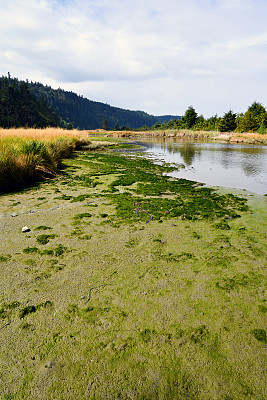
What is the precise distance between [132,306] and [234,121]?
67.1m

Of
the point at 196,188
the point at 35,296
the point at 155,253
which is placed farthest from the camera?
the point at 196,188

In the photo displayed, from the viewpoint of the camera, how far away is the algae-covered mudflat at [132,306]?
183 cm

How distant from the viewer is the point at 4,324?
7.67 feet

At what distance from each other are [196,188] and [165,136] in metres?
62.8

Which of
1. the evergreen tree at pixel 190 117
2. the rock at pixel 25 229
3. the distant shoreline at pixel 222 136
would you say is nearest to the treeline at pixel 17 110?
the distant shoreline at pixel 222 136

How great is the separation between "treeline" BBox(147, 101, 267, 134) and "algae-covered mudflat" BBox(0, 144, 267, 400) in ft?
165

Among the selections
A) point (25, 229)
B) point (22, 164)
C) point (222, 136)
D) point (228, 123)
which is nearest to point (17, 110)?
point (222, 136)

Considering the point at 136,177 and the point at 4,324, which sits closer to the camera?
the point at 4,324

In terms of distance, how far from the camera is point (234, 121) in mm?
59344

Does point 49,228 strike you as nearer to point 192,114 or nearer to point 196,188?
point 196,188

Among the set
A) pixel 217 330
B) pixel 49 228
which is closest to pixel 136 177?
pixel 49 228

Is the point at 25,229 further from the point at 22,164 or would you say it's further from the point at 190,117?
the point at 190,117

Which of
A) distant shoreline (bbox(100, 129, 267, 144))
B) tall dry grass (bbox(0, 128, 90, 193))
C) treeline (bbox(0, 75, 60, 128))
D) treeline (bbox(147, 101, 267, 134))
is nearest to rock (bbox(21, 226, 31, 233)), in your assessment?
tall dry grass (bbox(0, 128, 90, 193))

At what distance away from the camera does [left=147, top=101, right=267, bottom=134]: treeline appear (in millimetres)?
51438
